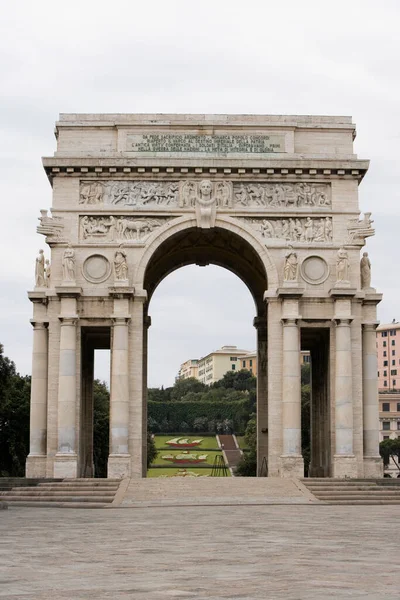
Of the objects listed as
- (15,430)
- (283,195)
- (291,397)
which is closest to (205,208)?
(283,195)

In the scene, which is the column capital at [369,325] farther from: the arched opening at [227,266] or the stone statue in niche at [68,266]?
the stone statue in niche at [68,266]

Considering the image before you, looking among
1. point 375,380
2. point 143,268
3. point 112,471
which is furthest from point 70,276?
point 375,380

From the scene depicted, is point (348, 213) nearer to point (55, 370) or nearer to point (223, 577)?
point (55, 370)

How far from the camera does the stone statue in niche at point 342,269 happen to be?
4666 cm

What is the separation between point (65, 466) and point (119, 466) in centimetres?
249

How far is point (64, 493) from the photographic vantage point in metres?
38.5

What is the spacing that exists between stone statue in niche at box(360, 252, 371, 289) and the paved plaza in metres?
18.9

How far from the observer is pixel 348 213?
4797 centimetres

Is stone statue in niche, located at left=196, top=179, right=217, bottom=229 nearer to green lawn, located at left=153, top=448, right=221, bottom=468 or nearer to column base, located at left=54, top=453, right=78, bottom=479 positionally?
column base, located at left=54, top=453, right=78, bottom=479

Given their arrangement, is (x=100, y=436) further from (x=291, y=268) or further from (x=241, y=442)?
(x=241, y=442)

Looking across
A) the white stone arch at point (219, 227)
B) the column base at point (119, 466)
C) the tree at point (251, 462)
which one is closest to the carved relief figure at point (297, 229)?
the white stone arch at point (219, 227)

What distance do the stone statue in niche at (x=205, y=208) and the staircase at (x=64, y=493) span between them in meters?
13.4

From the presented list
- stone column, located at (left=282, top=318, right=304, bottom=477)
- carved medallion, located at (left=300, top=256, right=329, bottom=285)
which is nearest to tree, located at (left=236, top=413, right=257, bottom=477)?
stone column, located at (left=282, top=318, right=304, bottom=477)

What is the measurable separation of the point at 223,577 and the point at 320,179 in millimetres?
35680
